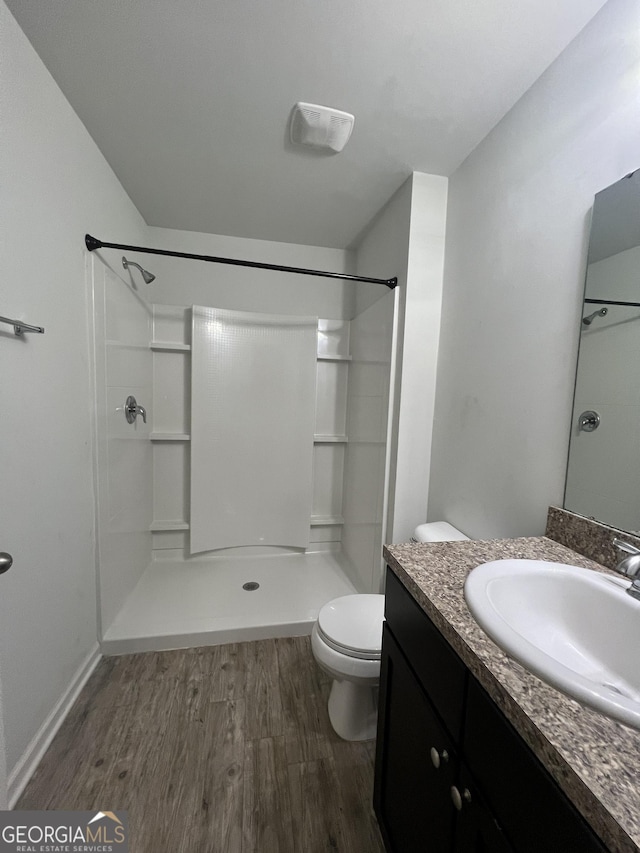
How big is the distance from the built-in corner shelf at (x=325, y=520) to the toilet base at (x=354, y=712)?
4.55 ft

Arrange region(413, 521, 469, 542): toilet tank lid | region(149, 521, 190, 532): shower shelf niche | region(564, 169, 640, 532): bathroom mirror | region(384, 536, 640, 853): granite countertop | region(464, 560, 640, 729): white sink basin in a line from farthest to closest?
region(149, 521, 190, 532): shower shelf niche
region(413, 521, 469, 542): toilet tank lid
region(564, 169, 640, 532): bathroom mirror
region(464, 560, 640, 729): white sink basin
region(384, 536, 640, 853): granite countertop

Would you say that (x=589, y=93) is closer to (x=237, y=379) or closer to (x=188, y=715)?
(x=237, y=379)

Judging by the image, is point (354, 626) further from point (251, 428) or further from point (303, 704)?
point (251, 428)

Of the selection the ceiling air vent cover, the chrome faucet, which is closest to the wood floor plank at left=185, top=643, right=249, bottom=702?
the chrome faucet

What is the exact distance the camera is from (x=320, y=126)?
53.4 inches

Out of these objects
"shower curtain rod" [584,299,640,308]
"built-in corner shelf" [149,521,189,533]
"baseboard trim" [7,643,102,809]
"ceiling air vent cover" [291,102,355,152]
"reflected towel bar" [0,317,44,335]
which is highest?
"ceiling air vent cover" [291,102,355,152]

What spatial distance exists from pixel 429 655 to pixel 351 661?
0.62 meters

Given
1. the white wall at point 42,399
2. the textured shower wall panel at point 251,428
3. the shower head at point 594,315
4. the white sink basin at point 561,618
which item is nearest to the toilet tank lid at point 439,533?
the white sink basin at point 561,618

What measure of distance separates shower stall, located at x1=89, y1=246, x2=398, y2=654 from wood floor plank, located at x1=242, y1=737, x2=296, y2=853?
603 millimetres

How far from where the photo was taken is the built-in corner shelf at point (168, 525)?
2467 mm

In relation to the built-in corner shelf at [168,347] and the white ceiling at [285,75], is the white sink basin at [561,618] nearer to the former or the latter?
the white ceiling at [285,75]

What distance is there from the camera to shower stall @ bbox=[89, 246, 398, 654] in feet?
6.30

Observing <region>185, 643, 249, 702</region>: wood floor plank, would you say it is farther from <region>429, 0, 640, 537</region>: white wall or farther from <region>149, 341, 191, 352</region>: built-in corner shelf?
<region>149, 341, 191, 352</region>: built-in corner shelf

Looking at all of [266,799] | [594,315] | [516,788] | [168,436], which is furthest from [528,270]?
[168,436]
